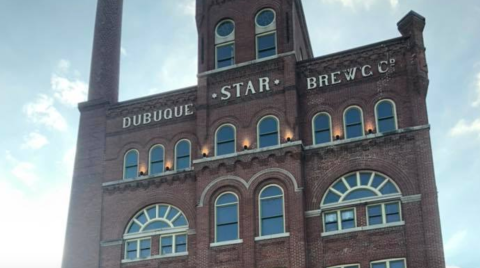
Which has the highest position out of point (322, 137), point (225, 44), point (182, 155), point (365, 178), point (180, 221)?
point (225, 44)

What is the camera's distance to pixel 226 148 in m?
38.1

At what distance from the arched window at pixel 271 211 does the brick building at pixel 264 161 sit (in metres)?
0.06

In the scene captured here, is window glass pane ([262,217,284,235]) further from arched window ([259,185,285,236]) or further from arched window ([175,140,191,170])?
arched window ([175,140,191,170])

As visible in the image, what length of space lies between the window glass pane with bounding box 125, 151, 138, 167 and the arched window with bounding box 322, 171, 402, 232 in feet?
35.5

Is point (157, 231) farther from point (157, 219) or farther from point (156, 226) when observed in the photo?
point (157, 219)

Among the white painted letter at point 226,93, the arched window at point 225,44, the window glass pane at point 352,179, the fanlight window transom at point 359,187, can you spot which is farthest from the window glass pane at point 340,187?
the arched window at point 225,44

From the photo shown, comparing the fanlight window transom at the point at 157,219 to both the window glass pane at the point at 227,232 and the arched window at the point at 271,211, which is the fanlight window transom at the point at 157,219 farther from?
the arched window at the point at 271,211

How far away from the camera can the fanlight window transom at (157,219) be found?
125ft

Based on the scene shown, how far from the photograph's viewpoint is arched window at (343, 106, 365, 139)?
3631cm

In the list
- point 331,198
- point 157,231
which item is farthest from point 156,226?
point 331,198

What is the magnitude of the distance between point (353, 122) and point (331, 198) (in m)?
3.94

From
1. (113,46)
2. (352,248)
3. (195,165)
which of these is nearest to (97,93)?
(113,46)

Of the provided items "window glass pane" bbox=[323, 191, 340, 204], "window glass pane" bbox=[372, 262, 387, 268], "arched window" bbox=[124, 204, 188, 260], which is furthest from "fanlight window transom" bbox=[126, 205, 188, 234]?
"window glass pane" bbox=[372, 262, 387, 268]

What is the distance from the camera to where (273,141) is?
3722 cm
